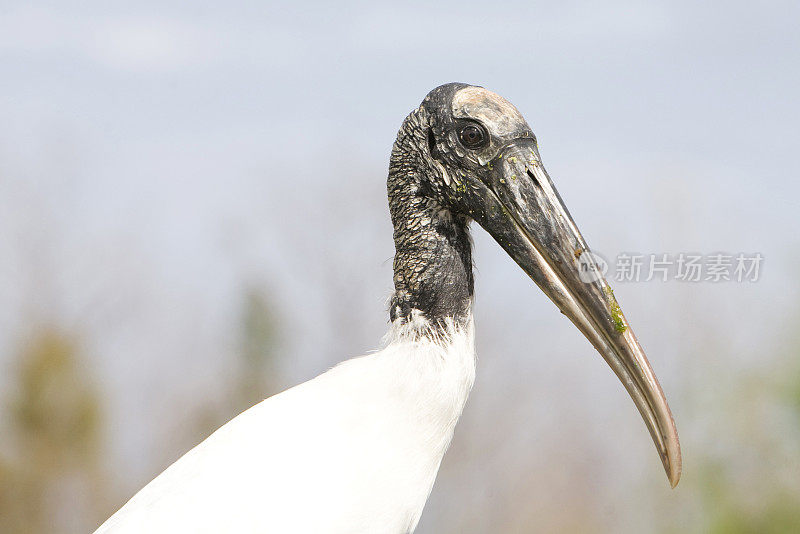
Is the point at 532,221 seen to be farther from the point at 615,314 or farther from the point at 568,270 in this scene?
the point at 615,314

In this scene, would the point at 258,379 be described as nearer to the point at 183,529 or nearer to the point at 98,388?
the point at 98,388

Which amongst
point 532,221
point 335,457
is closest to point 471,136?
point 532,221

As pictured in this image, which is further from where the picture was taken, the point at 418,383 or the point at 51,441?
the point at 51,441

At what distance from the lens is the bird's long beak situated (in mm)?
2764

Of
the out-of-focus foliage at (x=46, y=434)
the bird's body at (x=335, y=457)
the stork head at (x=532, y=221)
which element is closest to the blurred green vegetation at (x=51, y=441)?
the out-of-focus foliage at (x=46, y=434)

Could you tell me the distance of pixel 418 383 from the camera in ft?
9.27

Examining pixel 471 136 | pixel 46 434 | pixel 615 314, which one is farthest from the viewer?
pixel 46 434

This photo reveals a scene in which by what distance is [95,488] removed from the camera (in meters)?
18.2

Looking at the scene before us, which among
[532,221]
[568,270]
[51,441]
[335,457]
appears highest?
[532,221]

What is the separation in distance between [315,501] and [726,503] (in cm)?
957

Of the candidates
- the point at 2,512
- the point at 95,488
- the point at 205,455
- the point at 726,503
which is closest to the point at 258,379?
the point at 95,488

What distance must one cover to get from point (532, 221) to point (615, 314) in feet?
1.42

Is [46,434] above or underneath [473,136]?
underneath

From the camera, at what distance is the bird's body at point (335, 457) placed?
2.71 m
